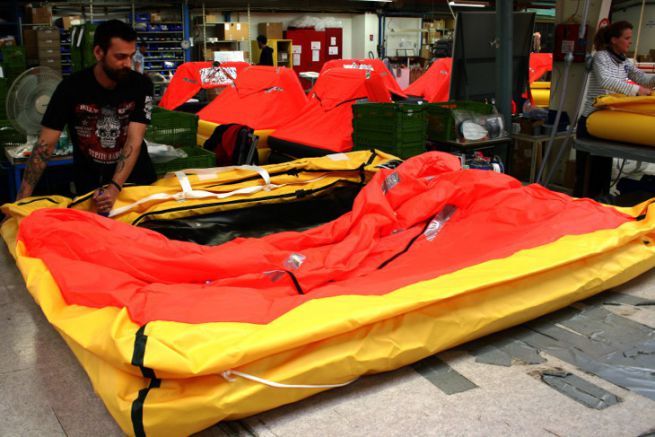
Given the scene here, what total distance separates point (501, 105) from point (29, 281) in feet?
12.9

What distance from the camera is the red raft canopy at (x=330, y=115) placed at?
5145 millimetres

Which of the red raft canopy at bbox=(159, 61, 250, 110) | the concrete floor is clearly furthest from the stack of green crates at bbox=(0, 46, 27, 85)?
the concrete floor

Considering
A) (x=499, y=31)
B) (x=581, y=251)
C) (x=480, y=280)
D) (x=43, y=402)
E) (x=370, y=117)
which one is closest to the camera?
(x=43, y=402)

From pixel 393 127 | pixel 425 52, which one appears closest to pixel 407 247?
pixel 393 127

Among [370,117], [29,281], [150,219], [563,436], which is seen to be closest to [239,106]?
[370,117]

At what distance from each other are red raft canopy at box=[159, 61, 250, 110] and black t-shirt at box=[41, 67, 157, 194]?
4.36 m

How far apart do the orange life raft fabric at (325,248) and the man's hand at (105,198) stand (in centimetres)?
36

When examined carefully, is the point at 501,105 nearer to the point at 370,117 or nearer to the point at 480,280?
the point at 370,117

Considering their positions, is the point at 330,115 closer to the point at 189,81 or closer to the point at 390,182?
the point at 390,182

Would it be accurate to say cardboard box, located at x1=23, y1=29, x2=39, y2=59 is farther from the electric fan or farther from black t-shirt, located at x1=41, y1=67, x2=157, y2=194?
black t-shirt, located at x1=41, y1=67, x2=157, y2=194

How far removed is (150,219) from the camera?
325 cm

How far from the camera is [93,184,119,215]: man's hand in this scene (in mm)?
3039

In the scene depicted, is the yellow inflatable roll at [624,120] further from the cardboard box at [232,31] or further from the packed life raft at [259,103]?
the cardboard box at [232,31]

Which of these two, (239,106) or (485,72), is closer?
(485,72)
